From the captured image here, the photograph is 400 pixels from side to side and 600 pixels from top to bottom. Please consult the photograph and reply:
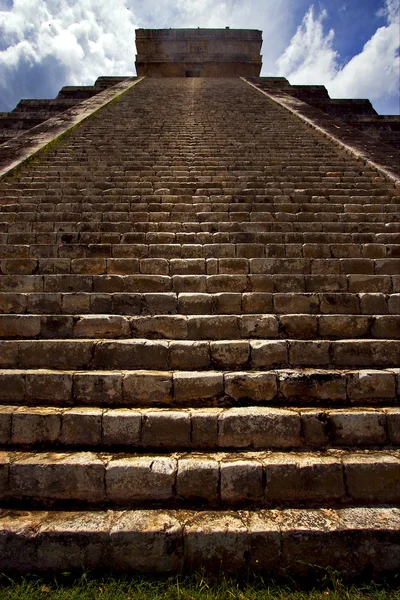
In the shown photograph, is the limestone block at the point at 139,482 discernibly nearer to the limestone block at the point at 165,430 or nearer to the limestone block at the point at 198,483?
the limestone block at the point at 198,483

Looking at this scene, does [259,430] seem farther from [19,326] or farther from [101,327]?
[19,326]

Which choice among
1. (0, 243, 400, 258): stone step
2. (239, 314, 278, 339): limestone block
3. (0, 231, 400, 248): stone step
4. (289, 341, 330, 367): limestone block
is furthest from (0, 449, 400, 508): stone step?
(0, 231, 400, 248): stone step

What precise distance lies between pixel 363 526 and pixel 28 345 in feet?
9.93

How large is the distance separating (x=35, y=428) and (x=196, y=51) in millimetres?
25586

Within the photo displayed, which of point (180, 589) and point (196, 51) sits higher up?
point (196, 51)

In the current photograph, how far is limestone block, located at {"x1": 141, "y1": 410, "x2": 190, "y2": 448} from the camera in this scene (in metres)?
2.69

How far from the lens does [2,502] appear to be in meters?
2.45

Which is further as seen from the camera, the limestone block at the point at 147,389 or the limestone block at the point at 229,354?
the limestone block at the point at 229,354

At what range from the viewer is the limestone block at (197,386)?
116 inches

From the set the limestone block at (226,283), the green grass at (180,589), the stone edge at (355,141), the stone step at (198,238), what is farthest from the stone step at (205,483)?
the stone edge at (355,141)

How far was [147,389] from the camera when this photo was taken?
297cm

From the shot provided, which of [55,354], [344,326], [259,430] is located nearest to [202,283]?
[344,326]

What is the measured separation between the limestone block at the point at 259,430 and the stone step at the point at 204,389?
21 centimetres

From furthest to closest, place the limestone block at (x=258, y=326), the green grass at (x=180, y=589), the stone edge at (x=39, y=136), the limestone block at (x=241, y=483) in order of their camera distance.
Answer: the stone edge at (x=39, y=136)
the limestone block at (x=258, y=326)
the limestone block at (x=241, y=483)
the green grass at (x=180, y=589)
